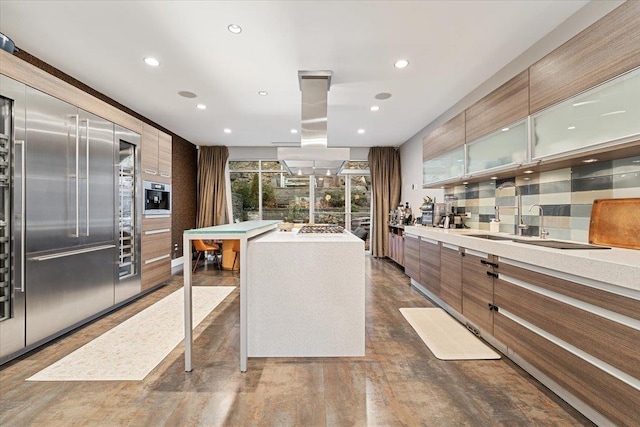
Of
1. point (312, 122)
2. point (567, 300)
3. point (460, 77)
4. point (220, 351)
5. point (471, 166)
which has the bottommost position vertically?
point (220, 351)

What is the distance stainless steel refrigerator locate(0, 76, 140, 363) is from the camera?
2.07 meters

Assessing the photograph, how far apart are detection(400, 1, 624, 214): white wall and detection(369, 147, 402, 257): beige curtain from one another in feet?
0.63

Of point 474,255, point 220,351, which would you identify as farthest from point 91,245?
point 474,255

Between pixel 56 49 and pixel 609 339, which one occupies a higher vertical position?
pixel 56 49

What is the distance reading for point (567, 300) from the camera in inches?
61.4

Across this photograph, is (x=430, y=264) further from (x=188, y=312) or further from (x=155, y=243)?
(x=155, y=243)

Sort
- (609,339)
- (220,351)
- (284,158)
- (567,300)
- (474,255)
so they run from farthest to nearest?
(284,158) < (474,255) < (220,351) < (567,300) < (609,339)

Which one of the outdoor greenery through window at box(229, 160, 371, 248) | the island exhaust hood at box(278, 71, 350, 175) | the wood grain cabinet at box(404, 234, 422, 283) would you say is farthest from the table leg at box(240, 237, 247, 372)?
the outdoor greenery through window at box(229, 160, 371, 248)

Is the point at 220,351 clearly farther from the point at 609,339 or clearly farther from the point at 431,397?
the point at 609,339

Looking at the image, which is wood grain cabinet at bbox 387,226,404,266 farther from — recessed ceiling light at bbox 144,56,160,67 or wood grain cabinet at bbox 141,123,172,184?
recessed ceiling light at bbox 144,56,160,67

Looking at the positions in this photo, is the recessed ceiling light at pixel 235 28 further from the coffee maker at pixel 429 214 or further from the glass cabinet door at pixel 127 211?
the coffee maker at pixel 429 214

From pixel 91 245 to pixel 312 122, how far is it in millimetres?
2497

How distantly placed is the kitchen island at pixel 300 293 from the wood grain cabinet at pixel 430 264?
1531mm

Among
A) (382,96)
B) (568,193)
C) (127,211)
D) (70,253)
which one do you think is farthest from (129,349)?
(382,96)
